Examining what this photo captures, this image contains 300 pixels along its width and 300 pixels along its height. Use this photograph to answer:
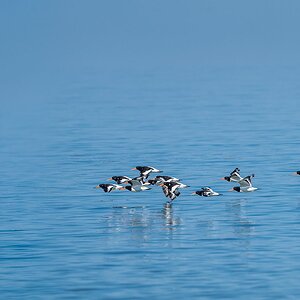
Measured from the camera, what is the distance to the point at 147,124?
292ft

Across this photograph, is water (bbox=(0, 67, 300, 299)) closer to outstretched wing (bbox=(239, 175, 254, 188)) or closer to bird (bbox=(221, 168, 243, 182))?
outstretched wing (bbox=(239, 175, 254, 188))

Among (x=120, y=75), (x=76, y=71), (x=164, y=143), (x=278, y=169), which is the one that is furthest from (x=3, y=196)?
(x=76, y=71)

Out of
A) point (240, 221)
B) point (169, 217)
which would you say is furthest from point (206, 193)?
point (240, 221)

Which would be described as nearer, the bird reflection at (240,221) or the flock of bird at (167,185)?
the bird reflection at (240,221)

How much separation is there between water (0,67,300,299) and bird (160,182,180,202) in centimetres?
50

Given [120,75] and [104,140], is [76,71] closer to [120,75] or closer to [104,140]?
[120,75]

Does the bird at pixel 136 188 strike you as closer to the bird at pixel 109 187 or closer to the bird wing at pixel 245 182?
the bird at pixel 109 187

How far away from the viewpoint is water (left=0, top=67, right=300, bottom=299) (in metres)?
41.9

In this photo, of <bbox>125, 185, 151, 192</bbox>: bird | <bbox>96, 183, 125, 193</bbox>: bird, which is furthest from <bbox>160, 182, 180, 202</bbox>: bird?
<bbox>96, 183, 125, 193</bbox>: bird

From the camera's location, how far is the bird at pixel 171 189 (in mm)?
52844

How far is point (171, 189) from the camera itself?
52.9 m

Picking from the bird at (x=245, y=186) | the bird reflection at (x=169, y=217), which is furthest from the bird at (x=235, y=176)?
the bird reflection at (x=169, y=217)

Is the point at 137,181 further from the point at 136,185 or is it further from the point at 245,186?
the point at 245,186

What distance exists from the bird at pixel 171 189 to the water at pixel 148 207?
50cm
